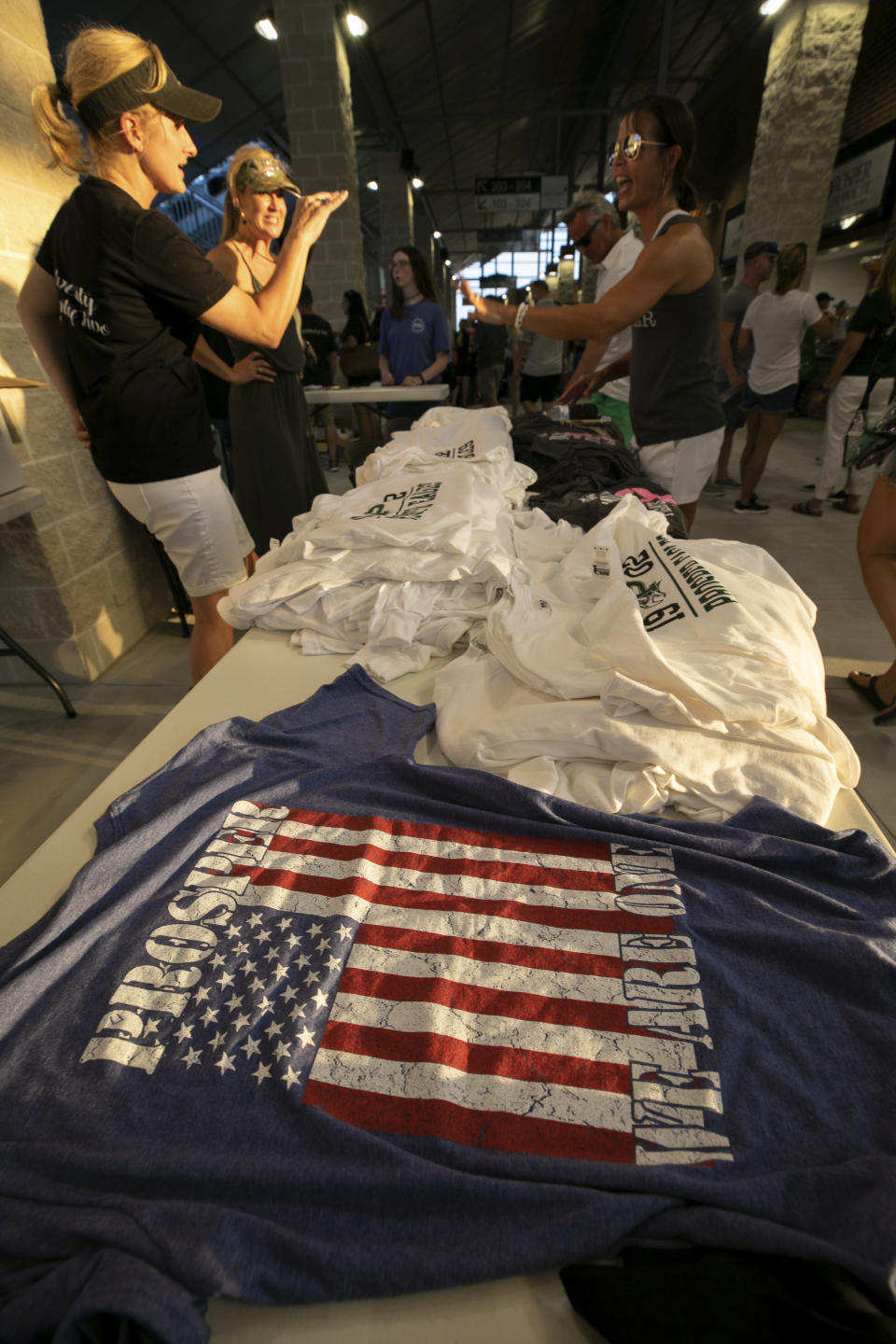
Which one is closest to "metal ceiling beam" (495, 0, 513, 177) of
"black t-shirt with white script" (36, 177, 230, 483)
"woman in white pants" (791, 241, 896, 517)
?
"woman in white pants" (791, 241, 896, 517)

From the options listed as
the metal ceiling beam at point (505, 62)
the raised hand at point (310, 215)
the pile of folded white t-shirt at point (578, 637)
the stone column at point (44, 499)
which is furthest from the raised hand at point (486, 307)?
the metal ceiling beam at point (505, 62)

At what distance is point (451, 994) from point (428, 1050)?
8 cm

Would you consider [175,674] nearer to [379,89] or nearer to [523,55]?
[379,89]

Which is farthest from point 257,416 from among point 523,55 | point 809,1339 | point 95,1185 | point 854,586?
point 523,55

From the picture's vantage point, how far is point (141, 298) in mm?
1661

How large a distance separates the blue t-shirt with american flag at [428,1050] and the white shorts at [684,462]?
1840 mm

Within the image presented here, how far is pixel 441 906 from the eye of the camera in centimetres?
89

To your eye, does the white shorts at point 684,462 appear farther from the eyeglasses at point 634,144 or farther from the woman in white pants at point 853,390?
the woman in white pants at point 853,390

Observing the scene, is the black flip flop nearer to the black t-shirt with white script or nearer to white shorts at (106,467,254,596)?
white shorts at (106,467,254,596)

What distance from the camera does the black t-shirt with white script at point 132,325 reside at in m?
1.56

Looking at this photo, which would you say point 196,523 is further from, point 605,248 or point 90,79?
point 605,248

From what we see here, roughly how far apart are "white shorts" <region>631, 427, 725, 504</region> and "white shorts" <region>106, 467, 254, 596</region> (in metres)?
1.62

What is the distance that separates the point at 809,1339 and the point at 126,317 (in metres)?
2.16

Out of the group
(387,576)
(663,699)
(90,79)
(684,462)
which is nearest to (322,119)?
(90,79)
